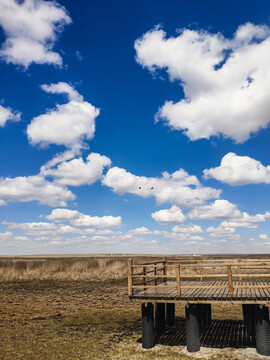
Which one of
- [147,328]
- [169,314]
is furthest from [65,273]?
[147,328]

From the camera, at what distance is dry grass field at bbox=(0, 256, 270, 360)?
37.5ft

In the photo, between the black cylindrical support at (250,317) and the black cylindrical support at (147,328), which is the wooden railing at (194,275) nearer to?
Result: the black cylindrical support at (147,328)

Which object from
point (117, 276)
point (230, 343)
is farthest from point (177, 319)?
point (117, 276)

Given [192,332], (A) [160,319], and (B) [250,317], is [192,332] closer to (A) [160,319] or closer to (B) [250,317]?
(A) [160,319]

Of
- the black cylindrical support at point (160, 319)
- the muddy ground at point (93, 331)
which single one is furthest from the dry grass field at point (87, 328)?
the black cylindrical support at point (160, 319)

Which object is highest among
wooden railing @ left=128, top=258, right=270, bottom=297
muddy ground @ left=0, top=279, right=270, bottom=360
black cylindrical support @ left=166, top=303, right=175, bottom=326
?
wooden railing @ left=128, top=258, right=270, bottom=297

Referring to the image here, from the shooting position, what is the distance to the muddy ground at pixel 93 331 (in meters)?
11.4

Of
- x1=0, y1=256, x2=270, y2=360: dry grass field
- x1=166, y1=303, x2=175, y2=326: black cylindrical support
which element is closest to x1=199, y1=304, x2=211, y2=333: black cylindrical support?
x1=0, y1=256, x2=270, y2=360: dry grass field

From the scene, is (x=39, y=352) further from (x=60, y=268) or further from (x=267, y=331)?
(x=60, y=268)

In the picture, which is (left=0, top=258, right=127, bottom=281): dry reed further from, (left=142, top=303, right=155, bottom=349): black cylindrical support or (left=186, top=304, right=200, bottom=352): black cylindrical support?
(left=186, top=304, right=200, bottom=352): black cylindrical support

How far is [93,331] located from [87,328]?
694 mm

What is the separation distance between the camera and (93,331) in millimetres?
14758

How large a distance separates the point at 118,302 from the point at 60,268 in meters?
22.4

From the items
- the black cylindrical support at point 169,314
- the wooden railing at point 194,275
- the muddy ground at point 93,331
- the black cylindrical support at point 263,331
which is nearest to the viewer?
the black cylindrical support at point 263,331
